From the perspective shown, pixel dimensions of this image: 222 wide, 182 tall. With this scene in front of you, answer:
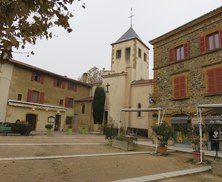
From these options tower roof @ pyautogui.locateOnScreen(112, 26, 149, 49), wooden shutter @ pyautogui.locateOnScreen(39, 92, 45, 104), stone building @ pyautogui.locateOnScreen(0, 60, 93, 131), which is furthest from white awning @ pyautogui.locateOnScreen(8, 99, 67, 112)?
tower roof @ pyautogui.locateOnScreen(112, 26, 149, 49)

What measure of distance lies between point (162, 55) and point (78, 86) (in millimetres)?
17318

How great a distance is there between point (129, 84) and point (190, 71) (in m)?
12.5

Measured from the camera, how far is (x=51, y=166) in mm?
7336

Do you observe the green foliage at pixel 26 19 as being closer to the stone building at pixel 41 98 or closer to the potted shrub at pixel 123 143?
the potted shrub at pixel 123 143

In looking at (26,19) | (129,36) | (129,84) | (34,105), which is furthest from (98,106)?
(26,19)

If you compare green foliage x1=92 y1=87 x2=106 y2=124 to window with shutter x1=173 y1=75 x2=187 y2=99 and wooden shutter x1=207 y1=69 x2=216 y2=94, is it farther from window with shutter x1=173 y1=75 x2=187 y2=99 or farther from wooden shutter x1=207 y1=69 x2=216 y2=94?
wooden shutter x1=207 y1=69 x2=216 y2=94

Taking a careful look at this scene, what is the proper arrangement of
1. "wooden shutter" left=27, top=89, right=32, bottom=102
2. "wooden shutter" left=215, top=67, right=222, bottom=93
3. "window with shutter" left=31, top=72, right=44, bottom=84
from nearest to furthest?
"wooden shutter" left=215, top=67, right=222, bottom=93, "wooden shutter" left=27, top=89, right=32, bottom=102, "window with shutter" left=31, top=72, right=44, bottom=84

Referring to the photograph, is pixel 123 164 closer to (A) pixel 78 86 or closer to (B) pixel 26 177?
(B) pixel 26 177

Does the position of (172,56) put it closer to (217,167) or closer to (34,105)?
(217,167)

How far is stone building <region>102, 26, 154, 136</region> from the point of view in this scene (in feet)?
83.1

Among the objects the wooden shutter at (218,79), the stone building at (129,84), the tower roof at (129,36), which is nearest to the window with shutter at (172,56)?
the wooden shutter at (218,79)

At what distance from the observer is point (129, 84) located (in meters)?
27.6

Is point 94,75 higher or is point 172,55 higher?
point 94,75

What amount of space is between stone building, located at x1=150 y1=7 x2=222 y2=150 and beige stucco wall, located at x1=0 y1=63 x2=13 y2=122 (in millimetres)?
16286
